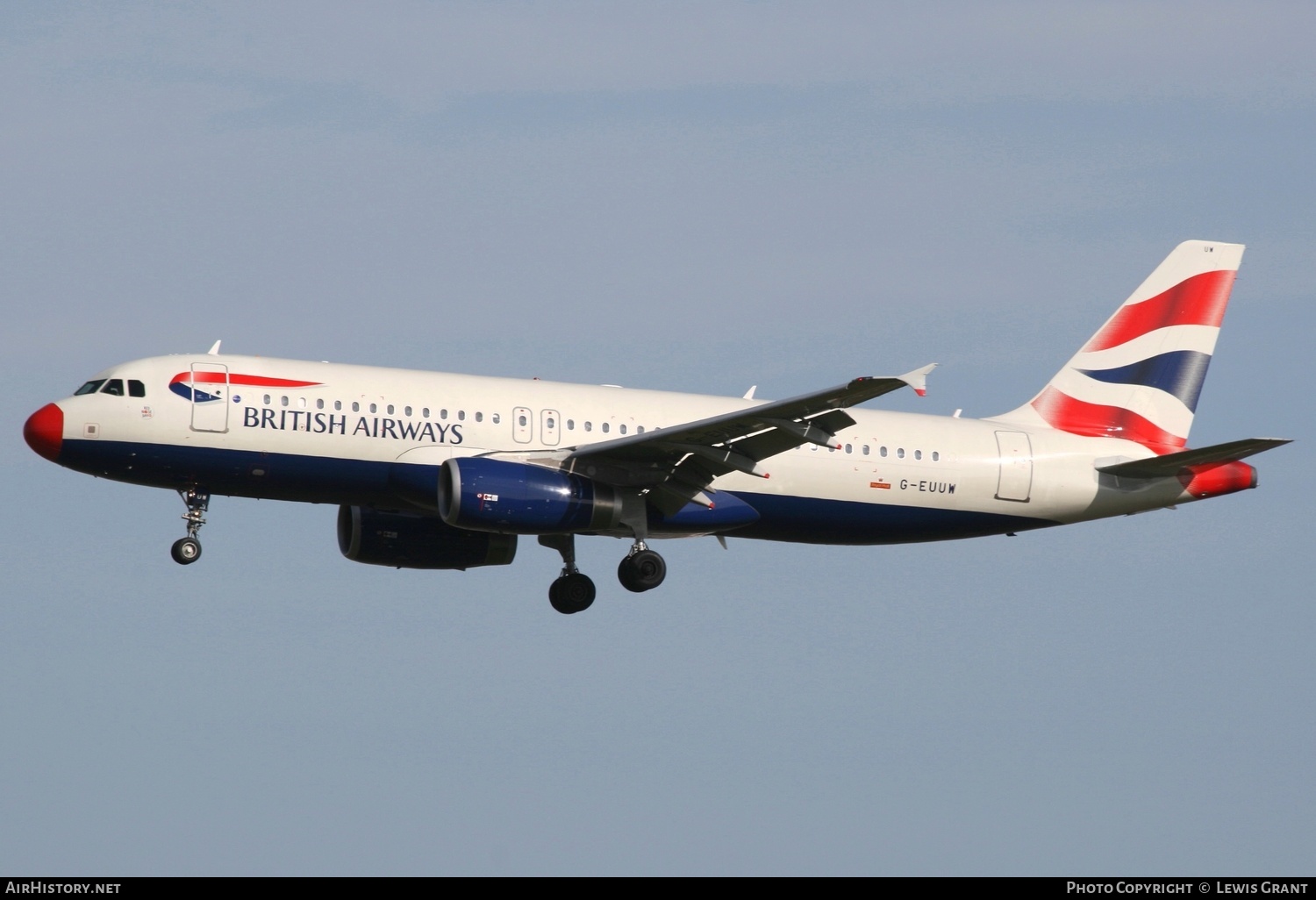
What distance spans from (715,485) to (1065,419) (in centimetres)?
942

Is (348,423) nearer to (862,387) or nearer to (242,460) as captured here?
(242,460)

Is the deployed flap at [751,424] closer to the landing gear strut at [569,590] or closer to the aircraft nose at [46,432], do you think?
the landing gear strut at [569,590]

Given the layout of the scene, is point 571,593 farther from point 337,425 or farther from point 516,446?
point 337,425

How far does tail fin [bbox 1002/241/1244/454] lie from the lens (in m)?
46.7

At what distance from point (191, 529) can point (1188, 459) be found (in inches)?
824

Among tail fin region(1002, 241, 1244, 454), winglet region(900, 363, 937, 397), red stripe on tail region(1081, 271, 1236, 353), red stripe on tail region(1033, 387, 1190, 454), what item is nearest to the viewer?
winglet region(900, 363, 937, 397)

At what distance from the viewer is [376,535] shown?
44.7 meters

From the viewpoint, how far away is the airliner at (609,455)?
1555 inches

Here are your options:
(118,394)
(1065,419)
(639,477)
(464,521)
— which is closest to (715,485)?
(639,477)

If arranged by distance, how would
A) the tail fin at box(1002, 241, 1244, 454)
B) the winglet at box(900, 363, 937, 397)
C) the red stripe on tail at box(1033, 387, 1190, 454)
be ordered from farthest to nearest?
the tail fin at box(1002, 241, 1244, 454) → the red stripe on tail at box(1033, 387, 1190, 454) → the winglet at box(900, 363, 937, 397)

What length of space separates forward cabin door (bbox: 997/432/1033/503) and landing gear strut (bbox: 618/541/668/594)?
26.2 feet

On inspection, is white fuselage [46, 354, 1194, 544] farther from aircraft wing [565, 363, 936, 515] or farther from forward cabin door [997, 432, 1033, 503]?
aircraft wing [565, 363, 936, 515]

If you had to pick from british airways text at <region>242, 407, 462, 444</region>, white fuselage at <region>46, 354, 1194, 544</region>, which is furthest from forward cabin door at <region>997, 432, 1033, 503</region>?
british airways text at <region>242, 407, 462, 444</region>

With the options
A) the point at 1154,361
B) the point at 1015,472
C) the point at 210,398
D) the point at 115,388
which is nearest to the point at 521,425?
the point at 210,398
